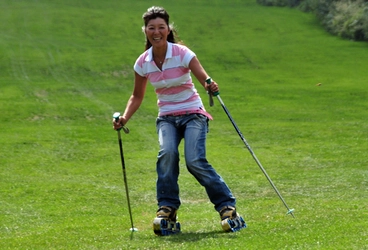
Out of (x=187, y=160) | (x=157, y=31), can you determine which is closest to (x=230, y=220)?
(x=187, y=160)

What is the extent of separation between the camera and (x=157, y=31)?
28.3ft

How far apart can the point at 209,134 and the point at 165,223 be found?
1766cm

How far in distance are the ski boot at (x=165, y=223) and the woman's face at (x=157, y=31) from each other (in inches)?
78.8

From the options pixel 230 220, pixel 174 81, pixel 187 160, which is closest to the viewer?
pixel 230 220

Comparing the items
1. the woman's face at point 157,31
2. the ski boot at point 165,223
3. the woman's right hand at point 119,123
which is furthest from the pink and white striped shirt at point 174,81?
the ski boot at point 165,223

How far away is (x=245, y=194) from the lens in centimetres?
1348

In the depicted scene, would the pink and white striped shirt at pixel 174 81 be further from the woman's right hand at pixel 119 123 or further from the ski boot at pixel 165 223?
the ski boot at pixel 165 223

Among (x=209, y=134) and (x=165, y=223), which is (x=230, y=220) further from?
(x=209, y=134)

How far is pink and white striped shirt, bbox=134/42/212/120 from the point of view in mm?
8500

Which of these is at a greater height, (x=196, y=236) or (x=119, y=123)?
(x=119, y=123)

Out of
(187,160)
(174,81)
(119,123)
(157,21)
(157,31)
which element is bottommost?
(187,160)

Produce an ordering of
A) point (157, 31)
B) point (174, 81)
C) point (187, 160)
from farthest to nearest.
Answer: point (157, 31) → point (174, 81) → point (187, 160)

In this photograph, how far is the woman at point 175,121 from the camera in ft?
27.5

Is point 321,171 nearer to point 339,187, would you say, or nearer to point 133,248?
point 339,187
